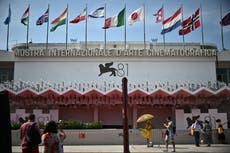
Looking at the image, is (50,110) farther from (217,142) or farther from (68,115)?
(217,142)

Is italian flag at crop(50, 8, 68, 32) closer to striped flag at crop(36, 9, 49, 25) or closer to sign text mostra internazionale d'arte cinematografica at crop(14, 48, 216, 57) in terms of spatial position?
striped flag at crop(36, 9, 49, 25)

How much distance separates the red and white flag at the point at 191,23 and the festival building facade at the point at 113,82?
6.31ft

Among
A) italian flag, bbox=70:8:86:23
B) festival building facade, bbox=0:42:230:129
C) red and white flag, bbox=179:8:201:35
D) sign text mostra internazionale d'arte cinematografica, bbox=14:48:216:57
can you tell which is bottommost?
festival building facade, bbox=0:42:230:129

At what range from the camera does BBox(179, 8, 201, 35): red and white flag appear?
26541mm

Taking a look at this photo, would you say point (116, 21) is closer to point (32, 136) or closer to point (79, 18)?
point (79, 18)

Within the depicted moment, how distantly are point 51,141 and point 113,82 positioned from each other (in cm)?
2076

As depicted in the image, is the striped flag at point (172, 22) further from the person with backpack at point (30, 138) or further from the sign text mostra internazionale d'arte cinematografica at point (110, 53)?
the person with backpack at point (30, 138)

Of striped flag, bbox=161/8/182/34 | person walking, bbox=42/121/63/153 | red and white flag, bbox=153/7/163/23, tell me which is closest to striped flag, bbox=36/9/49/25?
red and white flag, bbox=153/7/163/23

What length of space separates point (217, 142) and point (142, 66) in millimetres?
10932

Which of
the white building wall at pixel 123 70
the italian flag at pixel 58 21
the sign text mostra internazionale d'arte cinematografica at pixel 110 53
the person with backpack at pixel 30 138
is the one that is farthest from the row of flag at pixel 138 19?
the person with backpack at pixel 30 138

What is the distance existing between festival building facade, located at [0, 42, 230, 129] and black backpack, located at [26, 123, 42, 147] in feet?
52.4

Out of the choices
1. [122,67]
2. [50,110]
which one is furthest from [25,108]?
[122,67]

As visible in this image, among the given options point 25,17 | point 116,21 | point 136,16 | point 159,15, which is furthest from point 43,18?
point 159,15

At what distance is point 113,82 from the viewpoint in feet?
91.2
